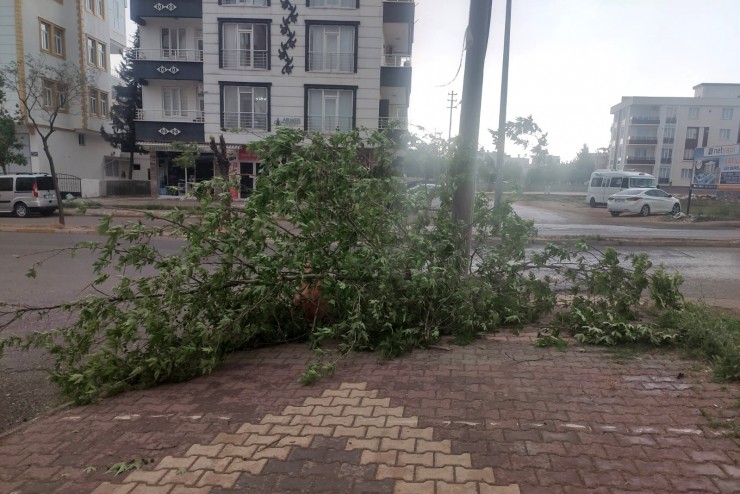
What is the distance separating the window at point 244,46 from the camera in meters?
27.5

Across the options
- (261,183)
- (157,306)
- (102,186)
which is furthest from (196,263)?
(102,186)

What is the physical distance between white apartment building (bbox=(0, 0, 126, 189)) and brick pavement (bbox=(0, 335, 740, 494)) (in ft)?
93.7

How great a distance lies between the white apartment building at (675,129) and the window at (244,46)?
5598 centimetres

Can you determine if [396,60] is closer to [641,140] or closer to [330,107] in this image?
[330,107]

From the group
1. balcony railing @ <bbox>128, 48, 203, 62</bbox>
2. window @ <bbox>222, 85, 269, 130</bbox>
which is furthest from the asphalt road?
balcony railing @ <bbox>128, 48, 203, 62</bbox>

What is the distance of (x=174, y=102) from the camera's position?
30109 millimetres

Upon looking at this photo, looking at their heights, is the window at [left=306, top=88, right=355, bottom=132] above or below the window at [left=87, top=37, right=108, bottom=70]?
below

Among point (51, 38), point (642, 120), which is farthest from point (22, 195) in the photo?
point (642, 120)

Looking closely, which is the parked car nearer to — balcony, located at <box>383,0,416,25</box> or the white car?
balcony, located at <box>383,0,416,25</box>

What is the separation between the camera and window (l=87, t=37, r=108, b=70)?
3313 cm

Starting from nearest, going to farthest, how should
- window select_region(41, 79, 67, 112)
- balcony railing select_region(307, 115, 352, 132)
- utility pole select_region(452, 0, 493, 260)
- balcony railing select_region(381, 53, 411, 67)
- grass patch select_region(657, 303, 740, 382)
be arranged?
grass patch select_region(657, 303, 740, 382) → utility pole select_region(452, 0, 493, 260) → window select_region(41, 79, 67, 112) → balcony railing select_region(307, 115, 352, 132) → balcony railing select_region(381, 53, 411, 67)

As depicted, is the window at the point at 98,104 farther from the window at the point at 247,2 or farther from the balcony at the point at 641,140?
the balcony at the point at 641,140

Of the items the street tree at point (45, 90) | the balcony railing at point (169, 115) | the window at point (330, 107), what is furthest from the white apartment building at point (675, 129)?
the street tree at point (45, 90)

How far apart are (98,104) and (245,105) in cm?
1293
